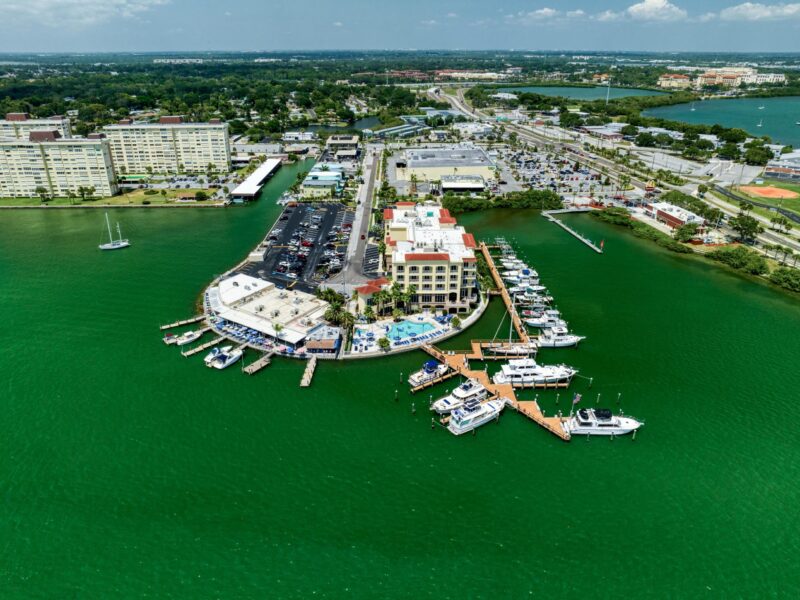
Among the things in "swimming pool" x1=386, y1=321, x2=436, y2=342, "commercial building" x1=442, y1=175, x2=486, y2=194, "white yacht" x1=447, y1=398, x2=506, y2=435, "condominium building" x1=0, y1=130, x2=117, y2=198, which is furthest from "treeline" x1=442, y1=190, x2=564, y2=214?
"condominium building" x1=0, y1=130, x2=117, y2=198

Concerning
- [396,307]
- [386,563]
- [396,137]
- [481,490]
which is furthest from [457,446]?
[396,137]

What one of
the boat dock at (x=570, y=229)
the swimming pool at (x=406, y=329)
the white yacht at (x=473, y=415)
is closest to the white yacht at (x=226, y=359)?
the swimming pool at (x=406, y=329)

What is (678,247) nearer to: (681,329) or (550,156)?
(681,329)

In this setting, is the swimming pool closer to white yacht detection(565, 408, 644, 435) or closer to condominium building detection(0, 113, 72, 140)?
white yacht detection(565, 408, 644, 435)

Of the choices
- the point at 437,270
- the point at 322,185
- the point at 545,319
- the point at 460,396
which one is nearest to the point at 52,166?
the point at 322,185

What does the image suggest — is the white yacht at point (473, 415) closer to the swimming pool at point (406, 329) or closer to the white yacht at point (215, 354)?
the swimming pool at point (406, 329)

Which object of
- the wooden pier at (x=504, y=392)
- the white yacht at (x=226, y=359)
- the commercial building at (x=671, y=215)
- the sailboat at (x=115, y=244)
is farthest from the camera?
the commercial building at (x=671, y=215)

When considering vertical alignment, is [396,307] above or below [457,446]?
above
